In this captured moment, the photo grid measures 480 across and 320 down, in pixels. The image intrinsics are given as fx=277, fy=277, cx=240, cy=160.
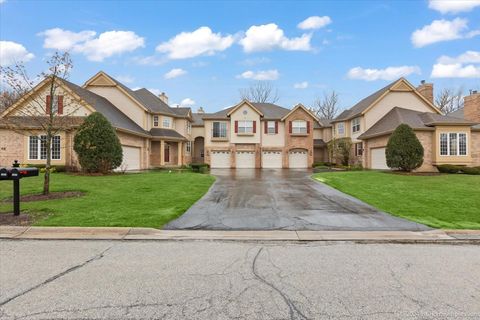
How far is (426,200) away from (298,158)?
22.3m

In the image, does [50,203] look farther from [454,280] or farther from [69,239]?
[454,280]

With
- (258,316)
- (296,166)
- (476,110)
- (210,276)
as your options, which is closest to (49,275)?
(210,276)

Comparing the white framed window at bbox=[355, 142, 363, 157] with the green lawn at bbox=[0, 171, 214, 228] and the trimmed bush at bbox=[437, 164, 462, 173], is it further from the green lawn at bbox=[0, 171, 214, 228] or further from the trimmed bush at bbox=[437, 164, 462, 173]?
the green lawn at bbox=[0, 171, 214, 228]

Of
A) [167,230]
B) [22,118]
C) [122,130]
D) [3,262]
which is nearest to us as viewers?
[3,262]

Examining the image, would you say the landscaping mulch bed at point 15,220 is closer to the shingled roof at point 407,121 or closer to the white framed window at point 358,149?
the shingled roof at point 407,121

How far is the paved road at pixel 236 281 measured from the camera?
3162 mm

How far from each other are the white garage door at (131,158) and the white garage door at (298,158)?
16732 mm

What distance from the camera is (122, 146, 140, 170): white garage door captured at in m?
23.4

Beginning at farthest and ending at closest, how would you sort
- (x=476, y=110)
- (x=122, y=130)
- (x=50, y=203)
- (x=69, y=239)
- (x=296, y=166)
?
1. (x=296, y=166)
2. (x=476, y=110)
3. (x=122, y=130)
4. (x=50, y=203)
5. (x=69, y=239)

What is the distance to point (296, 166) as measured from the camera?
107 ft

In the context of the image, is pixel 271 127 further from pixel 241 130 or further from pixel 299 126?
pixel 241 130

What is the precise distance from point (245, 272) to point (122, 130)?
2036 centimetres

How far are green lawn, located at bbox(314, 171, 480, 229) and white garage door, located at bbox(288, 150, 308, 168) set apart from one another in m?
16.7

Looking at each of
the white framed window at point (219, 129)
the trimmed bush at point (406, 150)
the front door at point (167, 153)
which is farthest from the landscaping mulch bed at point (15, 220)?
the white framed window at point (219, 129)
